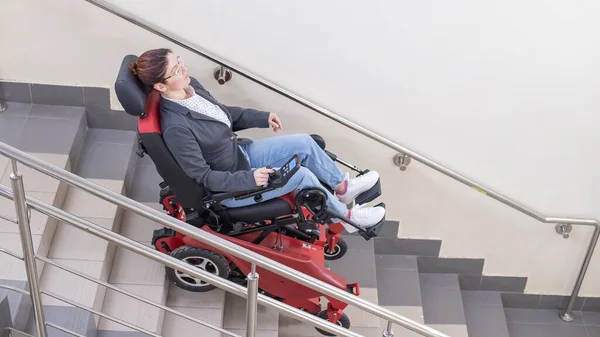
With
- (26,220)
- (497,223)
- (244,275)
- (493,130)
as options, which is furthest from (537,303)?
(26,220)

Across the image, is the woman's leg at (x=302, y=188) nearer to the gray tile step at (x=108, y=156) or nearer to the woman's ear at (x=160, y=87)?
the woman's ear at (x=160, y=87)

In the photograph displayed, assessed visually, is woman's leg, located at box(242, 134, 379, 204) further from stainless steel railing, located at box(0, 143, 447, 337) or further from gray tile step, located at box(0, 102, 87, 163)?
stainless steel railing, located at box(0, 143, 447, 337)

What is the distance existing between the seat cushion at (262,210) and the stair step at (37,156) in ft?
2.69

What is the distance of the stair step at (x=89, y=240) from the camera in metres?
3.03

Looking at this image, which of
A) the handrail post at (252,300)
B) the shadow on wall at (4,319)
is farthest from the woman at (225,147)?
the shadow on wall at (4,319)

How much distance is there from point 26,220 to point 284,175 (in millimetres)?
1116

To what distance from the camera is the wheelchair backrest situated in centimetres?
296

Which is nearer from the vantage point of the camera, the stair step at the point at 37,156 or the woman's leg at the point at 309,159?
the stair step at the point at 37,156

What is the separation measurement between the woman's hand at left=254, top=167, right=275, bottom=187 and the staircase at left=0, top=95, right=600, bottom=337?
25.5 inches

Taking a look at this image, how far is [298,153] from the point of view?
3.42 metres

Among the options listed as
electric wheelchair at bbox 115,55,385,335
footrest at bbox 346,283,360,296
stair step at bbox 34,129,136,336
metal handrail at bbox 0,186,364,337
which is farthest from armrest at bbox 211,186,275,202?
metal handrail at bbox 0,186,364,337

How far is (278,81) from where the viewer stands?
3.83m

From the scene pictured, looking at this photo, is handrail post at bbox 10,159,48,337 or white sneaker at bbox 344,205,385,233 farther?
white sneaker at bbox 344,205,385,233

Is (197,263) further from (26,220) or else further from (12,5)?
(12,5)
